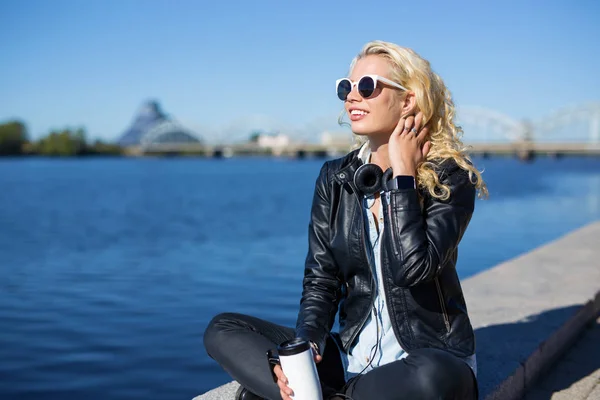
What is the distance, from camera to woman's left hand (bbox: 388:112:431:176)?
8.20ft

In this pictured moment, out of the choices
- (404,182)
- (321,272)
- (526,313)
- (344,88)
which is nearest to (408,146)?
(404,182)

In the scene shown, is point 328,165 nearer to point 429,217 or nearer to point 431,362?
point 429,217

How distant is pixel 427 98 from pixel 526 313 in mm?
2400

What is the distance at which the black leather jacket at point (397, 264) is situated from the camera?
2375 mm

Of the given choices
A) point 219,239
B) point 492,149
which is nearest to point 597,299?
point 219,239

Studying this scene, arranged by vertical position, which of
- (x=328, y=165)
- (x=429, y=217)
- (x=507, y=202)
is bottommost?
(x=507, y=202)

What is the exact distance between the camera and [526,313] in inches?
175

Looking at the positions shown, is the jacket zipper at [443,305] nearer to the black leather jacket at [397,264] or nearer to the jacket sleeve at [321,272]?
the black leather jacket at [397,264]

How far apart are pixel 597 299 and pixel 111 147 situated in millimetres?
153877

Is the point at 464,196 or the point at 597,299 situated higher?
the point at 464,196

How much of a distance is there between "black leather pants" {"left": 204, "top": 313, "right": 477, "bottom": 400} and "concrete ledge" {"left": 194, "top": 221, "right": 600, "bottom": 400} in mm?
465

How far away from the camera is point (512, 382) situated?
3.18 meters

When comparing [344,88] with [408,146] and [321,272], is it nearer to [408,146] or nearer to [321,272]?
[408,146]

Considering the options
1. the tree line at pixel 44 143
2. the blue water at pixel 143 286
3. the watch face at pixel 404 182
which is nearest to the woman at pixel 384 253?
the watch face at pixel 404 182
